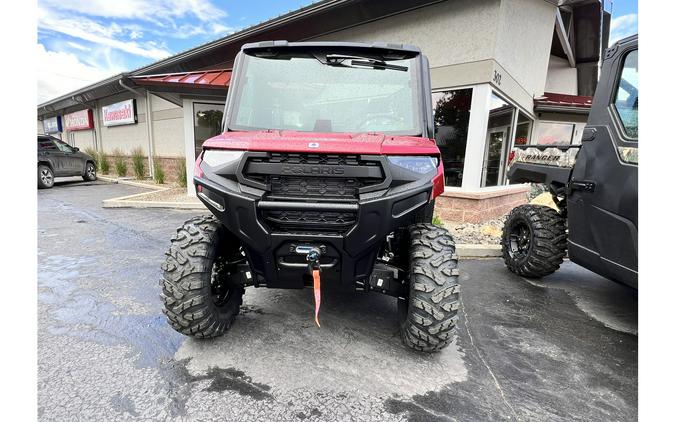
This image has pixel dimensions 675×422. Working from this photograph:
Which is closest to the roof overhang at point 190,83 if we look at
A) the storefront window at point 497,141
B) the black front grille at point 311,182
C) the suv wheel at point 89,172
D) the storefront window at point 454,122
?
the storefront window at point 454,122

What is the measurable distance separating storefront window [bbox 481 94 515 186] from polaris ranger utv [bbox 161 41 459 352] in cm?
516

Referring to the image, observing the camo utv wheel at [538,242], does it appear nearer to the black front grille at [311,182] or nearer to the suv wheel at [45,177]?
the black front grille at [311,182]

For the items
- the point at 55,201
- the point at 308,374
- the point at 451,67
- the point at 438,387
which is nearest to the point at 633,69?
the point at 438,387

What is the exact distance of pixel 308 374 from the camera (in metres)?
2.17

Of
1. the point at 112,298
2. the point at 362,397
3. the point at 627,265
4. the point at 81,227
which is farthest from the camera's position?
the point at 81,227

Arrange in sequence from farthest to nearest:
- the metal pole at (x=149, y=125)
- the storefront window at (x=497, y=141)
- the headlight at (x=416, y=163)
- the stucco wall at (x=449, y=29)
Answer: the metal pole at (x=149, y=125), the storefront window at (x=497, y=141), the stucco wall at (x=449, y=29), the headlight at (x=416, y=163)

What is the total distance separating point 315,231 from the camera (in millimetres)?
2039

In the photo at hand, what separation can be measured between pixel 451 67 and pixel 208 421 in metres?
6.88

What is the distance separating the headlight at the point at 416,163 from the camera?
1998 millimetres

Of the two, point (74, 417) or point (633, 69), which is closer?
point (74, 417)

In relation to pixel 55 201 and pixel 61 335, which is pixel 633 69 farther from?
pixel 55 201

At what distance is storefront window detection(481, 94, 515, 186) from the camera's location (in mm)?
7079

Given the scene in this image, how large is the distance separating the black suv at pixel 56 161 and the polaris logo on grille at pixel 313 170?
46.1 feet

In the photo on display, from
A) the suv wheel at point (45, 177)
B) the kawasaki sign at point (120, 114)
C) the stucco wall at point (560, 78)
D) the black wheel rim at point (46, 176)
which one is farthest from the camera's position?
the kawasaki sign at point (120, 114)
